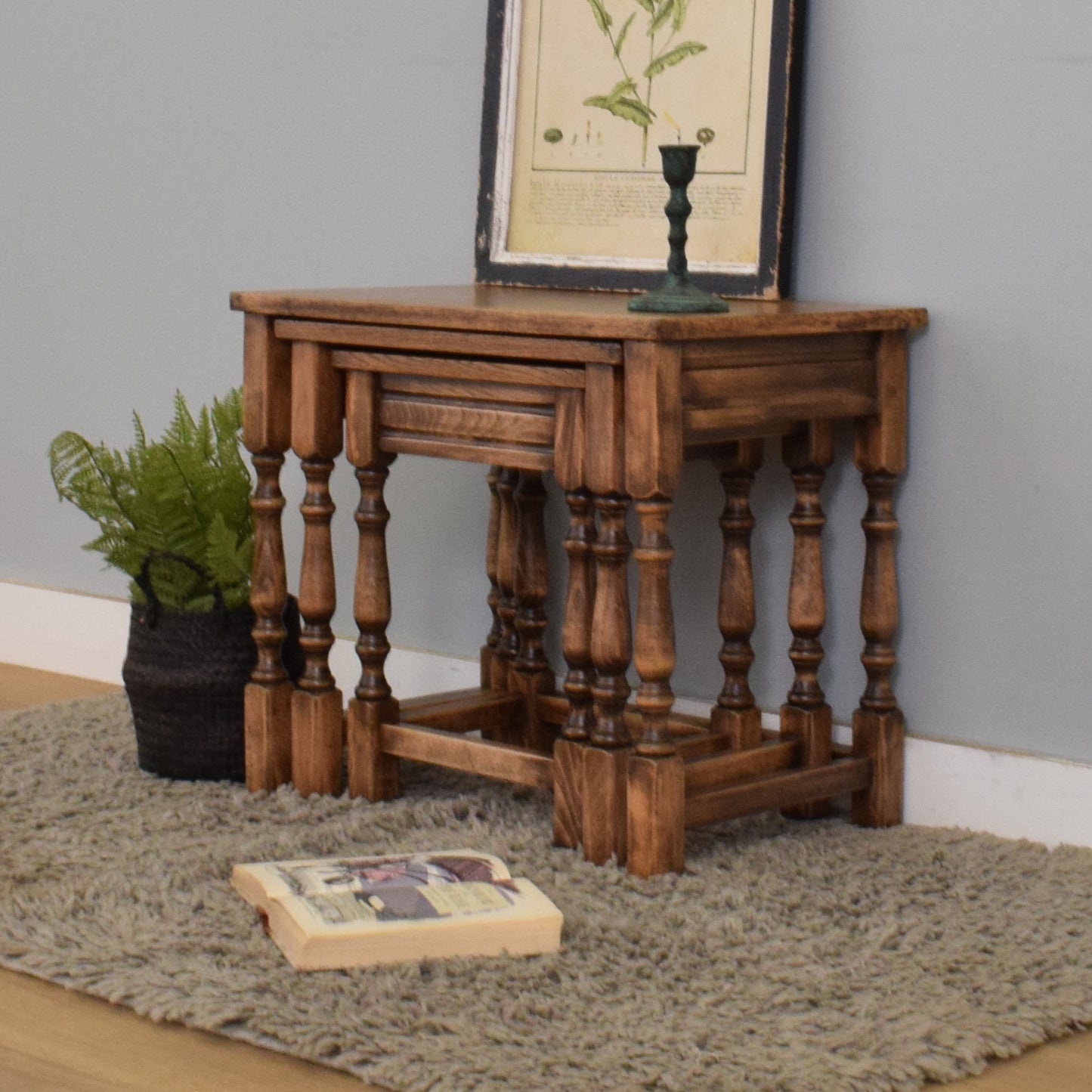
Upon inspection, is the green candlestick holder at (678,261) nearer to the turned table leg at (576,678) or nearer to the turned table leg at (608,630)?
the turned table leg at (608,630)

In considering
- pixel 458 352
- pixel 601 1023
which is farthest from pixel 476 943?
pixel 458 352

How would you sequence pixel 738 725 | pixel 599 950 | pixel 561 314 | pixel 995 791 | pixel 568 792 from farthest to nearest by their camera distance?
pixel 738 725 → pixel 995 791 → pixel 568 792 → pixel 561 314 → pixel 599 950

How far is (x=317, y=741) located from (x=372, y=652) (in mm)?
132

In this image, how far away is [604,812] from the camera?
2.01m

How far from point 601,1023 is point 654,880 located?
1.23 ft

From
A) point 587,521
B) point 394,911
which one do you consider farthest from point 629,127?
point 394,911

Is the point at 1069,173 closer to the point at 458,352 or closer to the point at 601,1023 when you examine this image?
the point at 458,352

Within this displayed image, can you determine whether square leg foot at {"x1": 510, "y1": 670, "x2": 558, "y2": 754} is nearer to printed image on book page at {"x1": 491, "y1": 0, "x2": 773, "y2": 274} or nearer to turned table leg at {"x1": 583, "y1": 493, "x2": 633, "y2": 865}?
turned table leg at {"x1": 583, "y1": 493, "x2": 633, "y2": 865}

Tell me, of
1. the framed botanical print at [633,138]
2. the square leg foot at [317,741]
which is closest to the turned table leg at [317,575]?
the square leg foot at [317,741]

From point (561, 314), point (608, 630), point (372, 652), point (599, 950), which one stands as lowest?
point (599, 950)

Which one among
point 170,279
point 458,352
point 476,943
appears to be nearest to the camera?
point 476,943

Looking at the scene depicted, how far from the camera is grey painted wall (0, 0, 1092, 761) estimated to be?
210 centimetres

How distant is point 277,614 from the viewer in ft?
7.54

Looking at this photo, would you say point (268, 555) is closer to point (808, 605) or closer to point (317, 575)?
point (317, 575)
